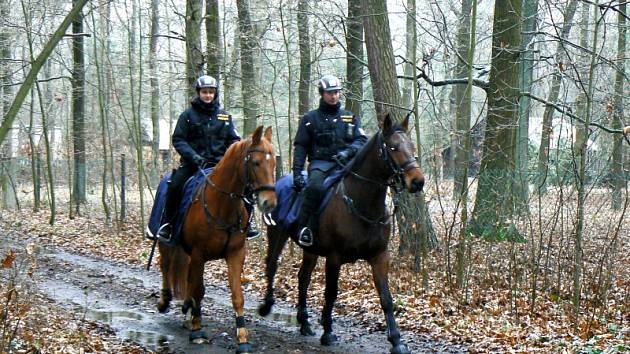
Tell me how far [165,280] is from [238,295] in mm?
2482

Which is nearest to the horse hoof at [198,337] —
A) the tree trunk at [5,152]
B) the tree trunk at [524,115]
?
the tree trunk at [524,115]

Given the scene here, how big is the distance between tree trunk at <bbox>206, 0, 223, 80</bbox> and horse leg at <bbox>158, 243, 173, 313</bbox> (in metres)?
8.05

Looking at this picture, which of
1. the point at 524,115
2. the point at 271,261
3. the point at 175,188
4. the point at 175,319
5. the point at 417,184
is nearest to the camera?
the point at 417,184

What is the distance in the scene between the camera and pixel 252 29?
20.4 meters

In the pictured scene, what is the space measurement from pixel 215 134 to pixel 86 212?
18726 mm

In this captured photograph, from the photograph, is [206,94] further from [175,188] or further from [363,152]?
[363,152]

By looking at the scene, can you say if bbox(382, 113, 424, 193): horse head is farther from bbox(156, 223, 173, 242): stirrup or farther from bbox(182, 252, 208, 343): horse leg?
bbox(156, 223, 173, 242): stirrup

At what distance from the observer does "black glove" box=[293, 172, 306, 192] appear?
9695 mm

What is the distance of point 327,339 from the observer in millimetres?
9055

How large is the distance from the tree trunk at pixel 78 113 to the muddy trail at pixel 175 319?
483 inches

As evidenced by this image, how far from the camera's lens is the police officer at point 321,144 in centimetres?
939

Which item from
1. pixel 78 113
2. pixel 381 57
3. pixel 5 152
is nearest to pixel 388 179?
pixel 381 57

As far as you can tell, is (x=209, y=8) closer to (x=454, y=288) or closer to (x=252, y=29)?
(x=252, y=29)

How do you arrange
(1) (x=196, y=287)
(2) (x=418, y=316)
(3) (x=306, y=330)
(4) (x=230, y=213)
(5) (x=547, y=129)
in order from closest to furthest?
(4) (x=230, y=213) < (1) (x=196, y=287) < (3) (x=306, y=330) < (2) (x=418, y=316) < (5) (x=547, y=129)
